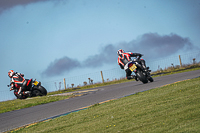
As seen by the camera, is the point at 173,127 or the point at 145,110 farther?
the point at 145,110

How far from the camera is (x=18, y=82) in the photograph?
65.6 ft

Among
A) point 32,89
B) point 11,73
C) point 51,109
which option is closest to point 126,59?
point 51,109

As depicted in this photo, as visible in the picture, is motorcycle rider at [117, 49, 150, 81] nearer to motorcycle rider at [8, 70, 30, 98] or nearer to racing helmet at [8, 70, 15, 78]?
motorcycle rider at [8, 70, 30, 98]

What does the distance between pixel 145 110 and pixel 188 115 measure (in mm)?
1507

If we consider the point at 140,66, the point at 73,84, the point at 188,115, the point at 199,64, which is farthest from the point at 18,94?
the point at 199,64

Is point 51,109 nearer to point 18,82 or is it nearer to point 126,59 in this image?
point 126,59

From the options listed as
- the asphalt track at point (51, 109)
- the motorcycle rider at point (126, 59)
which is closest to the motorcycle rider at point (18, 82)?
the asphalt track at point (51, 109)

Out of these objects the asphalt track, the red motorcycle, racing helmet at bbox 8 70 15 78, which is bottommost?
the asphalt track

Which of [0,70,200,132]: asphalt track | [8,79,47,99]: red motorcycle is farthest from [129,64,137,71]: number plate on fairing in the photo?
[8,79,47,99]: red motorcycle

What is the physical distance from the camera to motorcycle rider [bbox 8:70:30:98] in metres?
19.7

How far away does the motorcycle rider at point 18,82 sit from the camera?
19745 mm

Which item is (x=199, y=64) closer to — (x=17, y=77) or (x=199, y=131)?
(x=17, y=77)

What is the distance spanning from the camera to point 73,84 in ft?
103

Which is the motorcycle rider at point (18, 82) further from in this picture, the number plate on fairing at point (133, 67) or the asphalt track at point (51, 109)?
the number plate on fairing at point (133, 67)
